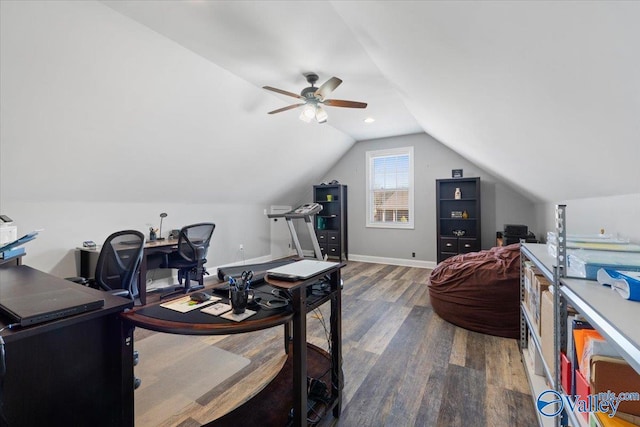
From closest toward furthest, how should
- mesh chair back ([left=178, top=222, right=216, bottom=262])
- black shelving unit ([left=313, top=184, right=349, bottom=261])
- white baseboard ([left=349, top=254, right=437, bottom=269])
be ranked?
mesh chair back ([left=178, top=222, right=216, bottom=262])
white baseboard ([left=349, top=254, right=437, bottom=269])
black shelving unit ([left=313, top=184, right=349, bottom=261])

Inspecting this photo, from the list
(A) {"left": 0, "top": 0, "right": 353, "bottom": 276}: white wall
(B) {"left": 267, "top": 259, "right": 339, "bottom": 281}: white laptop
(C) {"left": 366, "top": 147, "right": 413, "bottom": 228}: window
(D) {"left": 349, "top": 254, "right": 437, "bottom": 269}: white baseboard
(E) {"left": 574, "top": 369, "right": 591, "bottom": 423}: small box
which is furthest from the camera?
(C) {"left": 366, "top": 147, "right": 413, "bottom": 228}: window

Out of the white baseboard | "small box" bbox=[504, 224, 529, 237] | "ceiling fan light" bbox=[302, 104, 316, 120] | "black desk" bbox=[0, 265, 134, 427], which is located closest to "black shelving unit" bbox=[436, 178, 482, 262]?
the white baseboard

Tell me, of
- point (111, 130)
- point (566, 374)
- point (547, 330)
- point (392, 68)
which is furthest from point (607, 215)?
A: point (111, 130)

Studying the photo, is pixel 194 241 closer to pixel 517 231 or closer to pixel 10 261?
pixel 10 261

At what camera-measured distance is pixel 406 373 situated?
210cm

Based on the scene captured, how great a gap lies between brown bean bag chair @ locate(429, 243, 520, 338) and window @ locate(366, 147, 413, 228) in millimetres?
2915

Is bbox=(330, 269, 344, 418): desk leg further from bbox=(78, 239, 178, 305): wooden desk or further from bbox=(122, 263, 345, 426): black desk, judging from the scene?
bbox=(78, 239, 178, 305): wooden desk

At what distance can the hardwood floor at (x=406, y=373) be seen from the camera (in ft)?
5.49

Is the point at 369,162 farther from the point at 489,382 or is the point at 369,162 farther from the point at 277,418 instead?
the point at 277,418

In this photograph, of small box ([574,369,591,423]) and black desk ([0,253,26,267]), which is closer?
small box ([574,369,591,423])

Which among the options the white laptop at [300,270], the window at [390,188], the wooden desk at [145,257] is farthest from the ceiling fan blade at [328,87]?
the window at [390,188]

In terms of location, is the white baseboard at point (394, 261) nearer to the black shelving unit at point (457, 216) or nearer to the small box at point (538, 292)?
the black shelving unit at point (457, 216)

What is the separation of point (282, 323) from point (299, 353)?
0.69 feet

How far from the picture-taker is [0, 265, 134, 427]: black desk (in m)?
0.96
